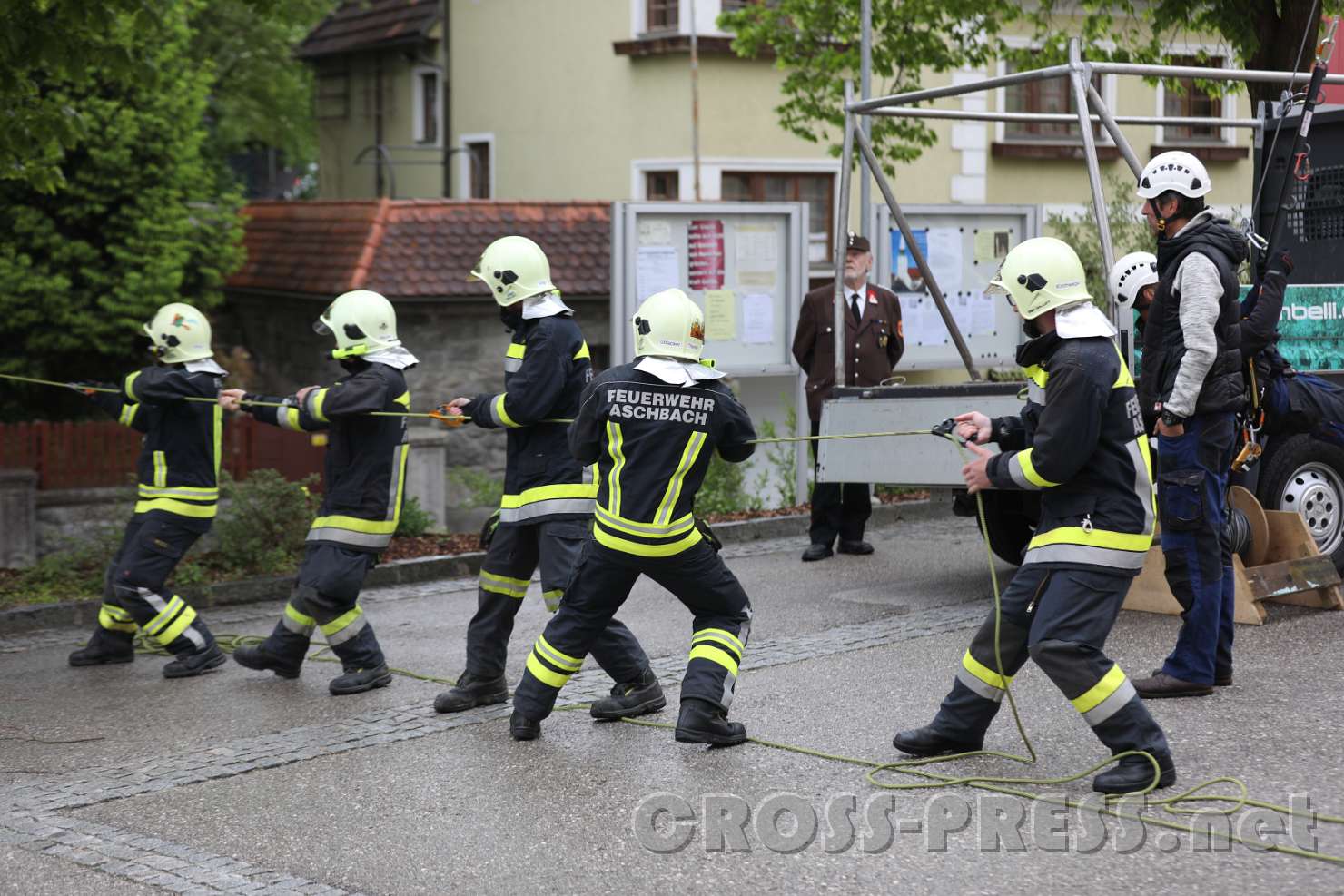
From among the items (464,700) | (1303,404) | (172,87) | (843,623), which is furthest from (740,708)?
(172,87)

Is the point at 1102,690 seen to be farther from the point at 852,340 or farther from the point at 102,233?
the point at 102,233

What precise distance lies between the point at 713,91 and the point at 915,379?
13.2 ft

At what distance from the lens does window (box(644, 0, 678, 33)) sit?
64.8 ft

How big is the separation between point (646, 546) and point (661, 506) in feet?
0.53

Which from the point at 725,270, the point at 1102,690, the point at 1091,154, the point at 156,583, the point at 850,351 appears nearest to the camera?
the point at 1102,690

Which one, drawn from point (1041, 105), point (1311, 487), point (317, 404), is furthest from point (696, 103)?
point (317, 404)

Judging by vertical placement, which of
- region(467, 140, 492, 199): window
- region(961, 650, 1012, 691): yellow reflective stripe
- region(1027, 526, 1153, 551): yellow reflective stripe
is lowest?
region(961, 650, 1012, 691): yellow reflective stripe

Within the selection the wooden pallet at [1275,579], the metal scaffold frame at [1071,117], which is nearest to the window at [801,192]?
the metal scaffold frame at [1071,117]

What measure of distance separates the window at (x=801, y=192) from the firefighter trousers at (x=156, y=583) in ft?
40.6

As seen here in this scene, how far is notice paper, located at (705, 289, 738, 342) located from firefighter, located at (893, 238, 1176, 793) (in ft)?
21.3

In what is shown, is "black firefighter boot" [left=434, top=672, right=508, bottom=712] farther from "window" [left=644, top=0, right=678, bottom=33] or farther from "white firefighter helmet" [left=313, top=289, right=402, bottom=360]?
"window" [left=644, top=0, right=678, bottom=33]

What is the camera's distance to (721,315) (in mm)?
12375

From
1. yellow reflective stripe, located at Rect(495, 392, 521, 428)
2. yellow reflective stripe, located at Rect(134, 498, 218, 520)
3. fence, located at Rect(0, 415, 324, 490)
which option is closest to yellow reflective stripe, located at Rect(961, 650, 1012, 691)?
yellow reflective stripe, located at Rect(495, 392, 521, 428)

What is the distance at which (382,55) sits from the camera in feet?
81.2
